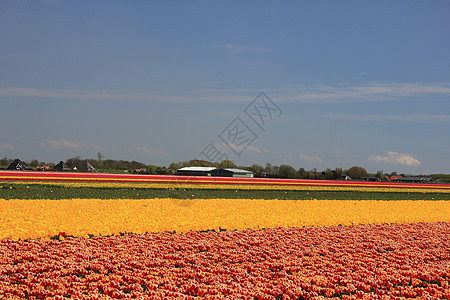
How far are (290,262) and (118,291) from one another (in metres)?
4.26

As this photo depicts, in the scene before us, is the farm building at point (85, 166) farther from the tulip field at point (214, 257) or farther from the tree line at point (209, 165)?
the tulip field at point (214, 257)

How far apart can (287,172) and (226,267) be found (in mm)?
90698

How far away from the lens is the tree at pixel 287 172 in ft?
308

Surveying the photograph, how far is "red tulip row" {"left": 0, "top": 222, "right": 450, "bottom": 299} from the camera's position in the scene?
24.9ft

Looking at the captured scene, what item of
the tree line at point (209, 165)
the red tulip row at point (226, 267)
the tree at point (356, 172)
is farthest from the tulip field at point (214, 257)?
the tree at point (356, 172)

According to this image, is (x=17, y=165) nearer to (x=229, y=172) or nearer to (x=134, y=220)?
(x=229, y=172)

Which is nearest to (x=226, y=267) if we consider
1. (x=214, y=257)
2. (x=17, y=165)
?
(x=214, y=257)

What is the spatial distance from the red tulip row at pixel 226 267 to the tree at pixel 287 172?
79.6 m

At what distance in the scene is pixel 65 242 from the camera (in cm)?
1145

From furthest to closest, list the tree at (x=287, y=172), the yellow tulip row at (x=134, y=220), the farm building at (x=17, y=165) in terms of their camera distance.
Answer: the farm building at (x=17, y=165), the tree at (x=287, y=172), the yellow tulip row at (x=134, y=220)

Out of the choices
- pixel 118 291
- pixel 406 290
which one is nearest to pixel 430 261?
pixel 406 290

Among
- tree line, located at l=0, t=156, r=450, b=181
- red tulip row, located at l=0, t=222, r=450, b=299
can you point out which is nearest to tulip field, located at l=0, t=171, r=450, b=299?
red tulip row, located at l=0, t=222, r=450, b=299

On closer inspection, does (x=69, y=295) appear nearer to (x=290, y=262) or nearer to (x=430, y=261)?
→ (x=290, y=262)

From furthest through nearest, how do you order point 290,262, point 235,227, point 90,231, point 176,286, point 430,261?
1. point 235,227
2. point 90,231
3. point 430,261
4. point 290,262
5. point 176,286
